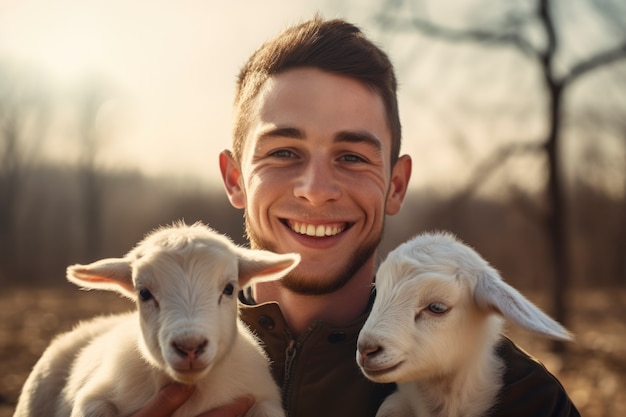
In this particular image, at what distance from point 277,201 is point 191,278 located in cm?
76

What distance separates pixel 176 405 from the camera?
3.14 metres

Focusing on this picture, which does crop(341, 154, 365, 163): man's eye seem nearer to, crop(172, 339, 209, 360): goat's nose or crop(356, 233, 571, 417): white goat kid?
crop(356, 233, 571, 417): white goat kid

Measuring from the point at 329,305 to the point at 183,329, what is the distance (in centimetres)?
111

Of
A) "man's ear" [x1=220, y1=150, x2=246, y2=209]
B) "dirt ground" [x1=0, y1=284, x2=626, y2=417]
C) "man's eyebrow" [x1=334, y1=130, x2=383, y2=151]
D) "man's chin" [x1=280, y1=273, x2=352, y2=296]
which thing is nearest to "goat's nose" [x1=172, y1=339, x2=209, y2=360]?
"man's chin" [x1=280, y1=273, x2=352, y2=296]

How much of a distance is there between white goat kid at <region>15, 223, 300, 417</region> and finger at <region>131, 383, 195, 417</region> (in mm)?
71

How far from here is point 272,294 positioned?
399 cm

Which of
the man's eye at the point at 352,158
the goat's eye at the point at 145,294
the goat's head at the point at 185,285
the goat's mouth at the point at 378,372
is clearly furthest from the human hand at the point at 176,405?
the man's eye at the point at 352,158

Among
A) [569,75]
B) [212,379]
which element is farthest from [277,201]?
[569,75]

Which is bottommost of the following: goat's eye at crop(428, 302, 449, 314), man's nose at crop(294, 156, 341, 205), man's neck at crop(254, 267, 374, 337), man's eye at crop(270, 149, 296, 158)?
man's neck at crop(254, 267, 374, 337)

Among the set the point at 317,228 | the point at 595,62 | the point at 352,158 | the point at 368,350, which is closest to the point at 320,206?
the point at 317,228

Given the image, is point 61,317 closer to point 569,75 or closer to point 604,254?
point 569,75

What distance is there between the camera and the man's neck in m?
3.81

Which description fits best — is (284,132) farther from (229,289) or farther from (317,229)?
(229,289)

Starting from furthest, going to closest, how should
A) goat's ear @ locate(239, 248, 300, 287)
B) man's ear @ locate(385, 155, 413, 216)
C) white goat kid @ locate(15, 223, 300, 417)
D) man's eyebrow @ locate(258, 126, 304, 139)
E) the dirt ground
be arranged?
the dirt ground → man's ear @ locate(385, 155, 413, 216) → man's eyebrow @ locate(258, 126, 304, 139) → goat's ear @ locate(239, 248, 300, 287) → white goat kid @ locate(15, 223, 300, 417)
